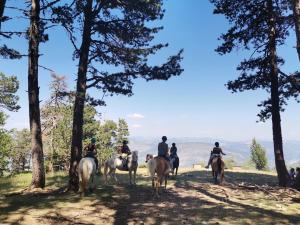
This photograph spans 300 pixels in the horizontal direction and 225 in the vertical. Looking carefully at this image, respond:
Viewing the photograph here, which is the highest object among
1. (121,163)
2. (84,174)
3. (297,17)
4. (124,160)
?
(297,17)

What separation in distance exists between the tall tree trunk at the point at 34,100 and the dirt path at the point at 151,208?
1.19 meters

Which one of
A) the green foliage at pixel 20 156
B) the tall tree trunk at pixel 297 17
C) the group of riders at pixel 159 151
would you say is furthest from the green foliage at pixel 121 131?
the tall tree trunk at pixel 297 17

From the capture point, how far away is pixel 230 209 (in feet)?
43.9

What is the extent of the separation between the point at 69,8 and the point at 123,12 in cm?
334

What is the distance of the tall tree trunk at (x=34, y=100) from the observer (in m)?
15.8

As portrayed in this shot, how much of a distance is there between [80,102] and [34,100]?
7.12 ft

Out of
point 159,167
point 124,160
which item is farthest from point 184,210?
point 124,160

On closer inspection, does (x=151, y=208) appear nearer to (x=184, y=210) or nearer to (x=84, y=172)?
(x=184, y=210)

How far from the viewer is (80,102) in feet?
56.5

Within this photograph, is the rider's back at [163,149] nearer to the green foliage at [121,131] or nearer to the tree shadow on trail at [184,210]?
the tree shadow on trail at [184,210]

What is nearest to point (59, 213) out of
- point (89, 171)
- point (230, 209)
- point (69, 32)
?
point (89, 171)

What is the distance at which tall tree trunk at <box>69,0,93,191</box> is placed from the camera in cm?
1659

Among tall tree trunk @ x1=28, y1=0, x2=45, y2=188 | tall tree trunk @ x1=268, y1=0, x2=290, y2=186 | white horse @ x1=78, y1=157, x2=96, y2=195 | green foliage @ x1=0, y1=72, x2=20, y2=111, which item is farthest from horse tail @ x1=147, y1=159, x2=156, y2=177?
green foliage @ x1=0, y1=72, x2=20, y2=111

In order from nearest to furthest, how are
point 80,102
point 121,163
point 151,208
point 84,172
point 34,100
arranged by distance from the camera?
point 151,208
point 84,172
point 34,100
point 80,102
point 121,163
